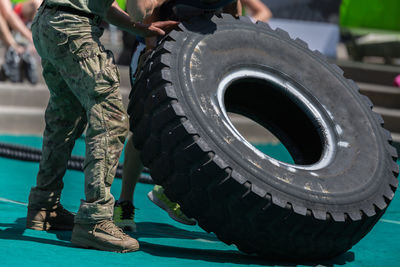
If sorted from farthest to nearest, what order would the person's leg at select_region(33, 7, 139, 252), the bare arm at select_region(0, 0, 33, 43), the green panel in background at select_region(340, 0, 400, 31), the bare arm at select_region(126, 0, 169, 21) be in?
1. the green panel in background at select_region(340, 0, 400, 31)
2. the bare arm at select_region(0, 0, 33, 43)
3. the bare arm at select_region(126, 0, 169, 21)
4. the person's leg at select_region(33, 7, 139, 252)

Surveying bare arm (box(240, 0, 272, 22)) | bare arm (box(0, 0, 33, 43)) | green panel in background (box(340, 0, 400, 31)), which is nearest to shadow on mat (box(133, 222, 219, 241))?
bare arm (box(240, 0, 272, 22))

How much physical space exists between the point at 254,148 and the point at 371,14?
7.61 meters

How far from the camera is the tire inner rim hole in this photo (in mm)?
4277

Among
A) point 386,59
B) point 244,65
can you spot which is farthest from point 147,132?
point 386,59

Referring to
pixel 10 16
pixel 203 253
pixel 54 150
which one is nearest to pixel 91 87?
pixel 54 150

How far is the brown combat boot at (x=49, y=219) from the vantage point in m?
3.99

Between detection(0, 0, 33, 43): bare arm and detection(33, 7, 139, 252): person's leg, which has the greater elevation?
detection(0, 0, 33, 43): bare arm

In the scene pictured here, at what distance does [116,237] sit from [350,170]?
1218 mm

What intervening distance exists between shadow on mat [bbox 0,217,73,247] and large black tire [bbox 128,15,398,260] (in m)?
0.60

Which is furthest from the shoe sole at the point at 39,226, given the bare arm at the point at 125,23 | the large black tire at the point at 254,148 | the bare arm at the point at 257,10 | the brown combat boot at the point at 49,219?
the bare arm at the point at 257,10

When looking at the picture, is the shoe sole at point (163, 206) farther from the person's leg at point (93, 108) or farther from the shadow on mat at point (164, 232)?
the person's leg at point (93, 108)

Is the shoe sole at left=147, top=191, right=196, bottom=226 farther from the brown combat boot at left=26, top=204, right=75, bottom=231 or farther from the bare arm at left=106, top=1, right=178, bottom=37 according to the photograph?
the bare arm at left=106, top=1, right=178, bottom=37

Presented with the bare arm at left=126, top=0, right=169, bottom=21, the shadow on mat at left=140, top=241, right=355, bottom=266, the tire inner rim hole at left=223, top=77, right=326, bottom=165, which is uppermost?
the bare arm at left=126, top=0, right=169, bottom=21

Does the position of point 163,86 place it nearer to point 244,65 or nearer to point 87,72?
point 87,72
